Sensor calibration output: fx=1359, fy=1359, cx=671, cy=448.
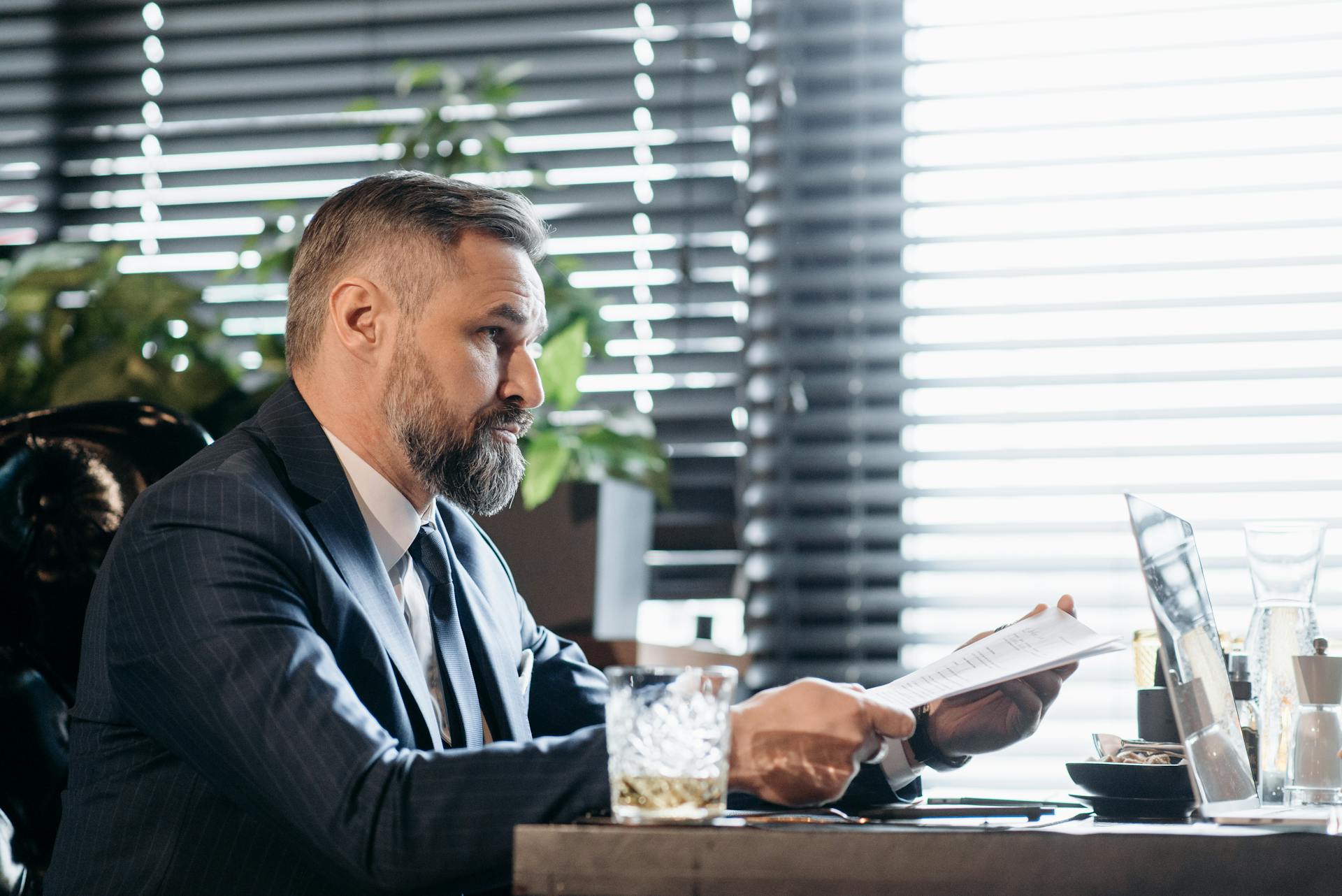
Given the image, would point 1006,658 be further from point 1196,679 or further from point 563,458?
point 563,458

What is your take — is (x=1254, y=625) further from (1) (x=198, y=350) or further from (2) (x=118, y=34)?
(2) (x=118, y=34)

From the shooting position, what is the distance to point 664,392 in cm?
226

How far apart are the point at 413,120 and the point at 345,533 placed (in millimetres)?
1349

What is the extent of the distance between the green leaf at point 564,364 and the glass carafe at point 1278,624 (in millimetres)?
1047

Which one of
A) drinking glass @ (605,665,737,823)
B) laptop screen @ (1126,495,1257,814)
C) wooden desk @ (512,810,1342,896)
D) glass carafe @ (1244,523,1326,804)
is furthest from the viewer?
glass carafe @ (1244,523,1326,804)

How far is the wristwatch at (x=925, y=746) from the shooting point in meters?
1.24

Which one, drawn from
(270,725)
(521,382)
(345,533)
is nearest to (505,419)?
(521,382)

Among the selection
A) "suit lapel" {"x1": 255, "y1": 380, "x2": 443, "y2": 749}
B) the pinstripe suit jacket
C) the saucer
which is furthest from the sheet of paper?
"suit lapel" {"x1": 255, "y1": 380, "x2": 443, "y2": 749}

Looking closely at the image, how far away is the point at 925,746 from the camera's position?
125cm

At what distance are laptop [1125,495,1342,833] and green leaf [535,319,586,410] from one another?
1.05 metres

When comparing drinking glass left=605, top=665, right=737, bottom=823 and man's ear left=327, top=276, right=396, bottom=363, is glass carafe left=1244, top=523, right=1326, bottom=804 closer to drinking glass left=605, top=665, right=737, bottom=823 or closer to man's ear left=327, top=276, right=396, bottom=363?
drinking glass left=605, top=665, right=737, bottom=823

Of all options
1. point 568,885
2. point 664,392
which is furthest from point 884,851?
point 664,392

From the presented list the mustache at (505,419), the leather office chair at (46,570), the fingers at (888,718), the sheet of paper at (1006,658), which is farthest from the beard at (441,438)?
the fingers at (888,718)

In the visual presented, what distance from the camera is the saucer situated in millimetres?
1045
